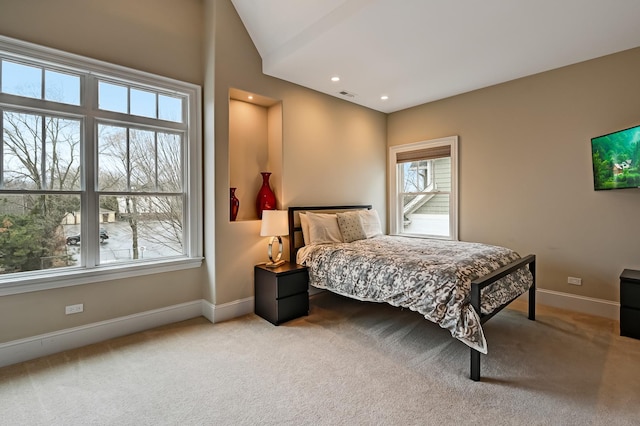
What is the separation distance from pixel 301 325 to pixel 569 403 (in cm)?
220

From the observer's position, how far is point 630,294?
294 cm

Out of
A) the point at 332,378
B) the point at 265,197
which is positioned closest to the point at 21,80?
the point at 265,197

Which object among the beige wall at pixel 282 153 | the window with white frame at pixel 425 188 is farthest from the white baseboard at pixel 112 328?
the window with white frame at pixel 425 188

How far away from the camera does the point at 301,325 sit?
3.31m

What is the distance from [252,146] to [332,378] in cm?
288

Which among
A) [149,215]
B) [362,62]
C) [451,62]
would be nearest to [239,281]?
[149,215]

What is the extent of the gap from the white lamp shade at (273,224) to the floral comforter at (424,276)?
436 mm

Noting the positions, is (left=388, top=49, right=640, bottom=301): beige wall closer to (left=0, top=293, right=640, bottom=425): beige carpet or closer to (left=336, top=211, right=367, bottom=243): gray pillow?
(left=0, top=293, right=640, bottom=425): beige carpet

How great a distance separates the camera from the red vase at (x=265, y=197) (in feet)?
13.0

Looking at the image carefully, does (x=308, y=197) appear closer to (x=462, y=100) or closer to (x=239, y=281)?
(x=239, y=281)

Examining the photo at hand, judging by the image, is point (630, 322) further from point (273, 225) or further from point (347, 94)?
point (347, 94)

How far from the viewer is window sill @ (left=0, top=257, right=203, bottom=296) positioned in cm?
255

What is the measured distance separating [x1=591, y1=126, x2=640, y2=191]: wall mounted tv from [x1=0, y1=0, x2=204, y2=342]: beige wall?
4.36 meters

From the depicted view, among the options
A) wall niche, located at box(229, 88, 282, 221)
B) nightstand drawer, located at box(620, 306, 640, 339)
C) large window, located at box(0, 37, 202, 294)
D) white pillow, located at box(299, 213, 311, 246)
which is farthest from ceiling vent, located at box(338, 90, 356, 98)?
nightstand drawer, located at box(620, 306, 640, 339)
